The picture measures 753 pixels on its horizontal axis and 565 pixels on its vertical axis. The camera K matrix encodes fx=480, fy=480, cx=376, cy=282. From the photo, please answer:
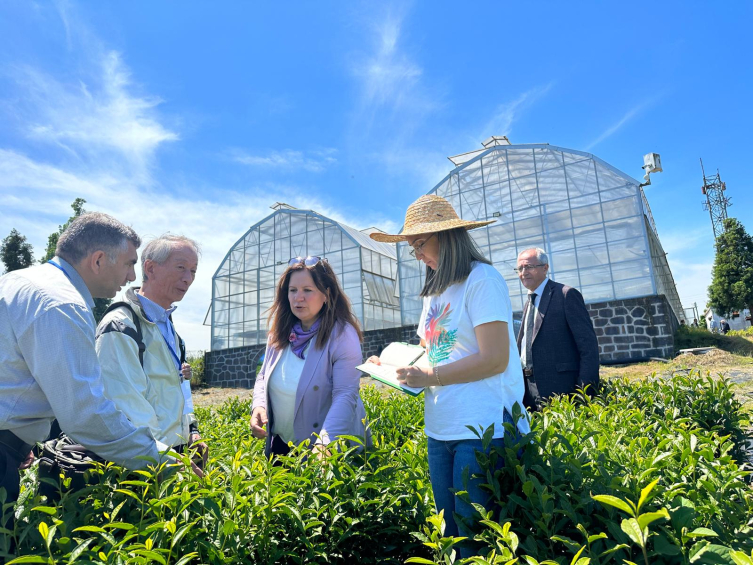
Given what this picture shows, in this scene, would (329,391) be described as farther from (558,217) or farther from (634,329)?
(558,217)

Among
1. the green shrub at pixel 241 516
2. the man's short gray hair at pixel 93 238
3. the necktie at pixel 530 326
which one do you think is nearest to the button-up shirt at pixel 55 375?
the green shrub at pixel 241 516

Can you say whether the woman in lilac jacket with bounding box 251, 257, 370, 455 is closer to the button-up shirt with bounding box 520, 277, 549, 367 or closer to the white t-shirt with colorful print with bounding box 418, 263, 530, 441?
the white t-shirt with colorful print with bounding box 418, 263, 530, 441

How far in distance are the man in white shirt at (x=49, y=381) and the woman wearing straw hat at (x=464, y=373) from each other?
1.03m

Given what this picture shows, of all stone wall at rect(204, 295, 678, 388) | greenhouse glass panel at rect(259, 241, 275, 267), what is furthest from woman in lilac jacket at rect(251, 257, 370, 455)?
greenhouse glass panel at rect(259, 241, 275, 267)

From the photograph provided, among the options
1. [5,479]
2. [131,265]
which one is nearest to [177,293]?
[131,265]

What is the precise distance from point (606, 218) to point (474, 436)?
1329 centimetres

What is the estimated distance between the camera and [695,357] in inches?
400

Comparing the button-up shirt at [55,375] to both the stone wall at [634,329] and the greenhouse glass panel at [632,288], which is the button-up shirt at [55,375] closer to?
the stone wall at [634,329]

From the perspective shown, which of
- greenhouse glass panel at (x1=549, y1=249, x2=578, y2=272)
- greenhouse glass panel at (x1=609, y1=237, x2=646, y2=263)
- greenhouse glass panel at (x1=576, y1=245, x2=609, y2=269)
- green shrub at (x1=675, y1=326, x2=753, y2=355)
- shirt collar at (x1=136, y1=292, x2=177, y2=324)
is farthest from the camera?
greenhouse glass panel at (x1=549, y1=249, x2=578, y2=272)

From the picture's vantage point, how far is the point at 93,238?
2078mm

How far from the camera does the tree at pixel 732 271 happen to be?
79.5 ft

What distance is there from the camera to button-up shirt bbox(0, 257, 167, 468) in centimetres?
158

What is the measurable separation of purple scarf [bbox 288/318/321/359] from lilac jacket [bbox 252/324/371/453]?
0.18 ft

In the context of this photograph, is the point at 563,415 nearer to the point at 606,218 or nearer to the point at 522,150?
the point at 606,218
